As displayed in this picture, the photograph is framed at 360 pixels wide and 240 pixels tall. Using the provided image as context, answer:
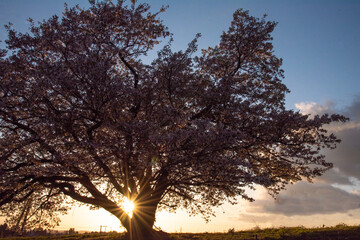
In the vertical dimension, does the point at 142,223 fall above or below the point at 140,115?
below

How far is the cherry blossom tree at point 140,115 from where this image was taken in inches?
600

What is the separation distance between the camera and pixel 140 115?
18.9m

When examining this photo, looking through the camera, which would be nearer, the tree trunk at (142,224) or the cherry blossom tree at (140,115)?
the cherry blossom tree at (140,115)

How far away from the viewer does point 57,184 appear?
20.0 meters

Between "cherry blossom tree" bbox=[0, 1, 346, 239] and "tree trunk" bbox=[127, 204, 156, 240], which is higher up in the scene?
"cherry blossom tree" bbox=[0, 1, 346, 239]

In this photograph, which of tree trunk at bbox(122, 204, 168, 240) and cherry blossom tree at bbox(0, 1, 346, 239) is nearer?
cherry blossom tree at bbox(0, 1, 346, 239)

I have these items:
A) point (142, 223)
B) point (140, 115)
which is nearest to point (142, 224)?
point (142, 223)

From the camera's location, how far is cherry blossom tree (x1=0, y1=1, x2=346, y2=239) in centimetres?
1524

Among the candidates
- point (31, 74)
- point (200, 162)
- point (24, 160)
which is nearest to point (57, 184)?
point (24, 160)

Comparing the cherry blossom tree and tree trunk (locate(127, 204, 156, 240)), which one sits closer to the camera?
the cherry blossom tree

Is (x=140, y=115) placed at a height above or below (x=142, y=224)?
above

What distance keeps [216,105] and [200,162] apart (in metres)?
4.86

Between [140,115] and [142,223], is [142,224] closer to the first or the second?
[142,223]

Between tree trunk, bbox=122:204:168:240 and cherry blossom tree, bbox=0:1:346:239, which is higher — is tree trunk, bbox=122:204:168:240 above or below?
below
